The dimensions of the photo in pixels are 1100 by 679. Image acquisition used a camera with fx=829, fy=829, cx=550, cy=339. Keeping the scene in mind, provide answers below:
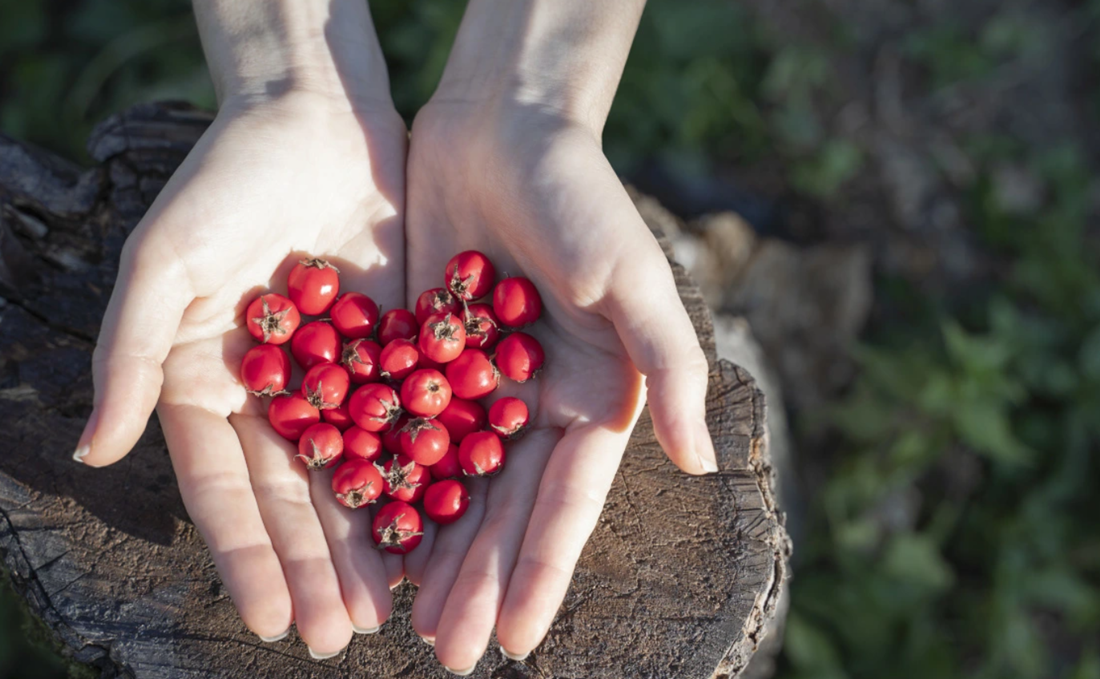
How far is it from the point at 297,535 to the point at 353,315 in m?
1.25

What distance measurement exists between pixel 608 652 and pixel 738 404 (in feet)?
4.59

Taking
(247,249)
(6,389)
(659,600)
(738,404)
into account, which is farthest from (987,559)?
(6,389)

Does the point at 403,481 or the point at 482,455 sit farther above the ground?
the point at 482,455

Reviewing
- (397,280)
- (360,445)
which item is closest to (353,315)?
(397,280)

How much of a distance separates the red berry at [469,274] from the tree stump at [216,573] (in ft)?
3.60

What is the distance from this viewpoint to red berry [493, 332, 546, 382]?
4.11 m

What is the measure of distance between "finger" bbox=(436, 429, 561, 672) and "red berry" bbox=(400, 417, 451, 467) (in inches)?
12.4

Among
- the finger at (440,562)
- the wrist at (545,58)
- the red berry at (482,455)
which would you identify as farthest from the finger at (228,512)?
the wrist at (545,58)

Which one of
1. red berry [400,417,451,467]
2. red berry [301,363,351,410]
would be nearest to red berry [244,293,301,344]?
red berry [301,363,351,410]

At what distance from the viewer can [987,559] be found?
686 cm

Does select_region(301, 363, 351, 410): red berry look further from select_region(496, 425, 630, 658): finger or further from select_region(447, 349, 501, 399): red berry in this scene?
select_region(496, 425, 630, 658): finger

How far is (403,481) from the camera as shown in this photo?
13.1 feet

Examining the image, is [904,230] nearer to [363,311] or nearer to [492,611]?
[363,311]

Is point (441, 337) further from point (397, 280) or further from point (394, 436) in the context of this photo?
point (397, 280)
